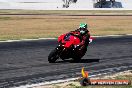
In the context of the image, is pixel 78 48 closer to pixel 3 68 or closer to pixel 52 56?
pixel 52 56

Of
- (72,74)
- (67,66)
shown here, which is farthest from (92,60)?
(72,74)

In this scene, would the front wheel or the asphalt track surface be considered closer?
the asphalt track surface

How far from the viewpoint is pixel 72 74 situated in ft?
45.8

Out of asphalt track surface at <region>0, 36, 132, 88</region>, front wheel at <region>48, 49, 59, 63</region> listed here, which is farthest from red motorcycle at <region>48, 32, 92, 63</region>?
asphalt track surface at <region>0, 36, 132, 88</region>

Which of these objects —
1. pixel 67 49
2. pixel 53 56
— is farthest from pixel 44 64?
pixel 67 49

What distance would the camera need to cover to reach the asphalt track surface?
43.1 ft

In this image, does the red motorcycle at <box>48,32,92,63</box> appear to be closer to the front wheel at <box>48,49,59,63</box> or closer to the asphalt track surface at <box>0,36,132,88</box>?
the front wheel at <box>48,49,59,63</box>

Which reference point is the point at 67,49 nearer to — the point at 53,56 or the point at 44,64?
the point at 53,56

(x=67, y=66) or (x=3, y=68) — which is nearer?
(x=3, y=68)

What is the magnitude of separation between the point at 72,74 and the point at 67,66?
171 cm

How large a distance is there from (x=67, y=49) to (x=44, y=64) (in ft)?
3.71

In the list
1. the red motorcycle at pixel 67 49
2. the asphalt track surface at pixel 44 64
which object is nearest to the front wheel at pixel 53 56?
the red motorcycle at pixel 67 49

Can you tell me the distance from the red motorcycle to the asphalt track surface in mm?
279

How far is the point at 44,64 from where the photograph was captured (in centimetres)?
1595
